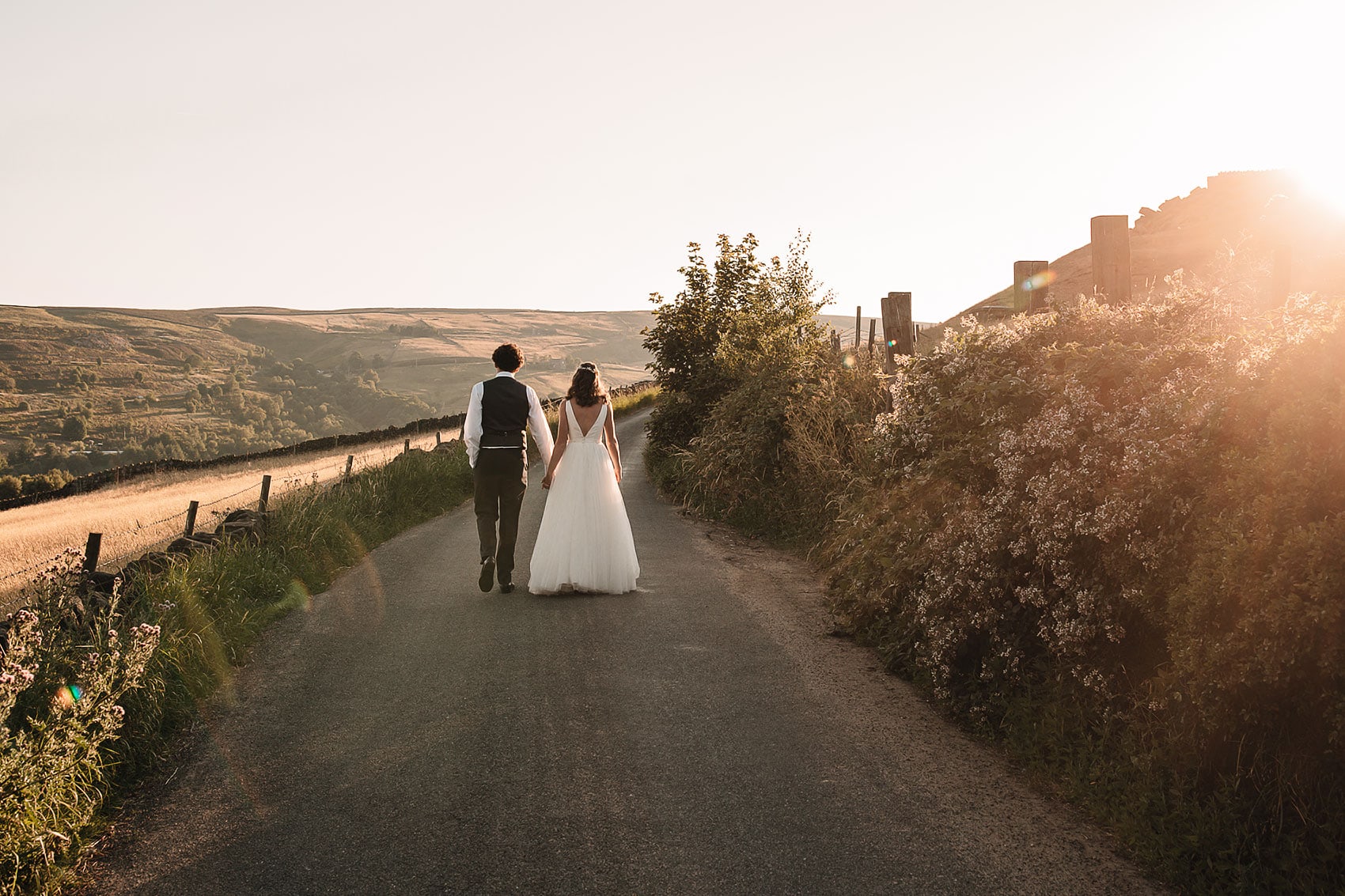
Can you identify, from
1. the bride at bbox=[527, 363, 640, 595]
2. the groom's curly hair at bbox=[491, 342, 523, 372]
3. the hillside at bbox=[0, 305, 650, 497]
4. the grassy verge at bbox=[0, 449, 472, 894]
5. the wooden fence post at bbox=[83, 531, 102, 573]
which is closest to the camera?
the grassy verge at bbox=[0, 449, 472, 894]

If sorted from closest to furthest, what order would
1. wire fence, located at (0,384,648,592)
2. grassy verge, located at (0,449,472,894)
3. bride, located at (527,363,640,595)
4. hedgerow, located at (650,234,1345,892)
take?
hedgerow, located at (650,234,1345,892), grassy verge, located at (0,449,472,894), bride, located at (527,363,640,595), wire fence, located at (0,384,648,592)

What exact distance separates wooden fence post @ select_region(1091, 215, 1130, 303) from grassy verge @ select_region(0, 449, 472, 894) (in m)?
7.80

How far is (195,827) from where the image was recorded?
14.1 ft

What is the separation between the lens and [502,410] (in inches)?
352

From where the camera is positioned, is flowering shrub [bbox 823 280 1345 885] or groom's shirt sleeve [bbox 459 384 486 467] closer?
flowering shrub [bbox 823 280 1345 885]

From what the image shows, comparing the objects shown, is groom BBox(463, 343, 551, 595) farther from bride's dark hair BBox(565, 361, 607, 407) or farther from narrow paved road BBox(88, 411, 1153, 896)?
narrow paved road BBox(88, 411, 1153, 896)

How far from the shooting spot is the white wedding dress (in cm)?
890

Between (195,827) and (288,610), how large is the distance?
4482 mm

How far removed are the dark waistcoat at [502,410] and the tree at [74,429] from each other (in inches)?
4795

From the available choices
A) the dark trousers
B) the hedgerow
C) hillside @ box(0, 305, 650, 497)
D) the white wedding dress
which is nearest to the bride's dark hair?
the white wedding dress

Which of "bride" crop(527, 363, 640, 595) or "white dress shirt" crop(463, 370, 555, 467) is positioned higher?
"white dress shirt" crop(463, 370, 555, 467)

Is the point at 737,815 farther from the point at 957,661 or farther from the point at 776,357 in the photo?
the point at 776,357

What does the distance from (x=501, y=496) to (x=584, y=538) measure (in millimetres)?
974

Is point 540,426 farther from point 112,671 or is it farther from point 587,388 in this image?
point 112,671
